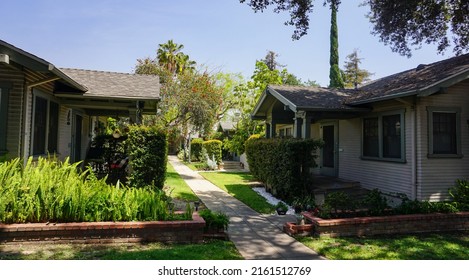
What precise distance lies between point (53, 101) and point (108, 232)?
6.11 metres

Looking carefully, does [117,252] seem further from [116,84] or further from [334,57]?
[334,57]

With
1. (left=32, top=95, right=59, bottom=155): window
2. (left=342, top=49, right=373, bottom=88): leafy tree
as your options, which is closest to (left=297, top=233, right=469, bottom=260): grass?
(left=32, top=95, right=59, bottom=155): window

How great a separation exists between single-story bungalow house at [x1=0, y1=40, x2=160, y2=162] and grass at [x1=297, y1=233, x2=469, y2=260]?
6.71 meters

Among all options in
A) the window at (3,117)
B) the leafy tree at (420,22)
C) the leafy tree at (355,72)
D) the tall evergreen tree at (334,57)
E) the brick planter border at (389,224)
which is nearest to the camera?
the brick planter border at (389,224)

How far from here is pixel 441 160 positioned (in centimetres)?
846

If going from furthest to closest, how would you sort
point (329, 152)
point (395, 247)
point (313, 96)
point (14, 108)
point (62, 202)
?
point (329, 152)
point (313, 96)
point (14, 108)
point (395, 247)
point (62, 202)

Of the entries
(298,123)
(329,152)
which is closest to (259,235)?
(298,123)

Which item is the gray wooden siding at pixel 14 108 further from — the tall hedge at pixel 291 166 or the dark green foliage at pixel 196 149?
the dark green foliage at pixel 196 149

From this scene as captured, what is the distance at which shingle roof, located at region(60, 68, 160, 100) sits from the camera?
9578 mm

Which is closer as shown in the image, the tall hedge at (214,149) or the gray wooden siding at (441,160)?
the gray wooden siding at (441,160)

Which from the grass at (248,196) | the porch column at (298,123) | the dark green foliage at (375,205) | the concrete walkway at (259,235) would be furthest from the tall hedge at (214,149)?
the dark green foliage at (375,205)

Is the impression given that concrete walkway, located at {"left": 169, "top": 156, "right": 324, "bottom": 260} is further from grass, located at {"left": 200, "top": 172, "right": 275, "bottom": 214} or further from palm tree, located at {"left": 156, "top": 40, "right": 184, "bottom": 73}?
palm tree, located at {"left": 156, "top": 40, "right": 184, "bottom": 73}

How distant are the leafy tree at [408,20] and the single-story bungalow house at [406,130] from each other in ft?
6.55

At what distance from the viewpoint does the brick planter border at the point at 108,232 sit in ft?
15.3
